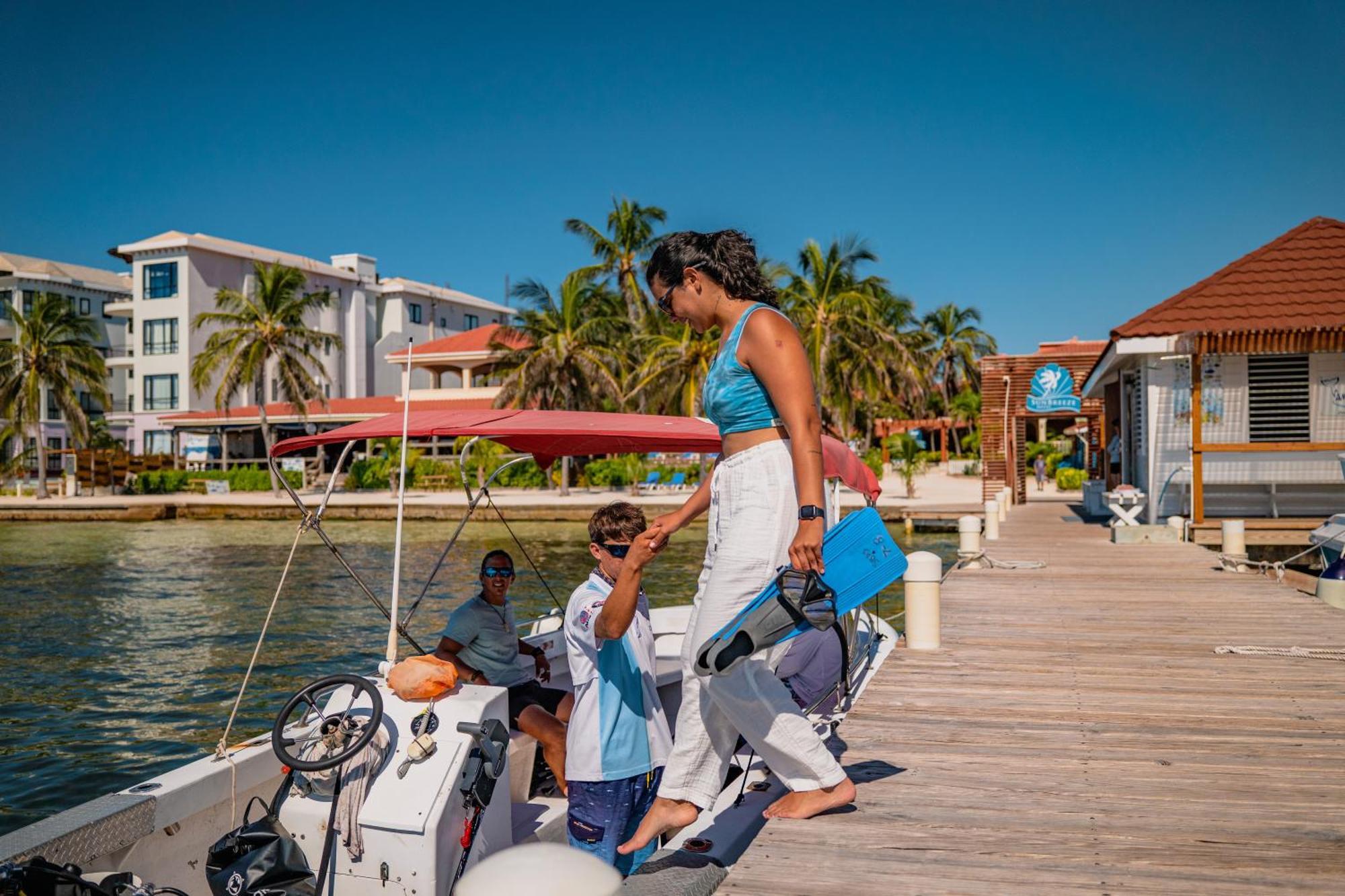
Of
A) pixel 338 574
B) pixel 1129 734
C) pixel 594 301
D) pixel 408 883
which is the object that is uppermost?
pixel 594 301

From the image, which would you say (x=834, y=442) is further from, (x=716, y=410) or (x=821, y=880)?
(x=821, y=880)

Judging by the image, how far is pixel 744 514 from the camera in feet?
10.4

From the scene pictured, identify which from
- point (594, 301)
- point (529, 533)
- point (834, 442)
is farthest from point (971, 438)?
point (834, 442)

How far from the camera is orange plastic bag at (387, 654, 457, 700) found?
4.10 m

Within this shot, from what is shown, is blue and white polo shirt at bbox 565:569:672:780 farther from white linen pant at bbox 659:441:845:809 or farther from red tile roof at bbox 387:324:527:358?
red tile roof at bbox 387:324:527:358

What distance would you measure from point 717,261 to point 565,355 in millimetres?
36818

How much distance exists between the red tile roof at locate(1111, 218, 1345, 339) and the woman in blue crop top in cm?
1480

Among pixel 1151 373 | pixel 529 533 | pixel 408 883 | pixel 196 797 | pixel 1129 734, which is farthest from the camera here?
pixel 529 533

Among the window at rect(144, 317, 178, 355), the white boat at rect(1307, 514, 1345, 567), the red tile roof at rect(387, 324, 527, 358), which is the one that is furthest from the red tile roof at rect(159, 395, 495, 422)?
the white boat at rect(1307, 514, 1345, 567)

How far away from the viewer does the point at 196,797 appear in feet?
13.9

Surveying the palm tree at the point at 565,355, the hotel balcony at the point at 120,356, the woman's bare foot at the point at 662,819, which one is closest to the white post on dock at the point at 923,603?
the woman's bare foot at the point at 662,819

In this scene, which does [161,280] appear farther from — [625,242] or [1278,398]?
[1278,398]

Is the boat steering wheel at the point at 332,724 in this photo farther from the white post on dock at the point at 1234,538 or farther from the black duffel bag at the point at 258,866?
the white post on dock at the point at 1234,538

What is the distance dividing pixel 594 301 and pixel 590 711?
39.0m
